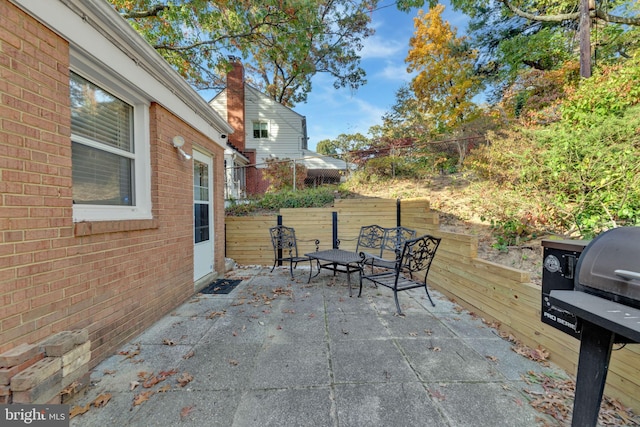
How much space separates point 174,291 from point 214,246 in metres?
1.59

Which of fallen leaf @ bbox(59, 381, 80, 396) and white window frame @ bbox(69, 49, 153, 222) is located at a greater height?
white window frame @ bbox(69, 49, 153, 222)

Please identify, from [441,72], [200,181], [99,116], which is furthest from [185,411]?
[441,72]

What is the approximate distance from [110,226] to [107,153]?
2.76 feet

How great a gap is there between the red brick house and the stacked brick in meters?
0.11

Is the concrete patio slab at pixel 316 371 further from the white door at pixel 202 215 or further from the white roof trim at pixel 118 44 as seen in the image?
the white roof trim at pixel 118 44

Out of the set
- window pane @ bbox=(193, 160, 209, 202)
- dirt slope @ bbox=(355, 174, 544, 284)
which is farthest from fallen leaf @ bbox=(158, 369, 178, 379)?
dirt slope @ bbox=(355, 174, 544, 284)

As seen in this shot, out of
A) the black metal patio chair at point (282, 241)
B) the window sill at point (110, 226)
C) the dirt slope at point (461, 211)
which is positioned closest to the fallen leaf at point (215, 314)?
the window sill at point (110, 226)

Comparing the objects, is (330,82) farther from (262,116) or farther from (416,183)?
(416,183)

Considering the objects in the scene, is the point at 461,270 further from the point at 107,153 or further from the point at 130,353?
the point at 107,153

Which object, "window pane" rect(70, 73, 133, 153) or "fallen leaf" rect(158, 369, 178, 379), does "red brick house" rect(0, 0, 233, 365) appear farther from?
"fallen leaf" rect(158, 369, 178, 379)

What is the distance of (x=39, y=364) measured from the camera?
1634 mm

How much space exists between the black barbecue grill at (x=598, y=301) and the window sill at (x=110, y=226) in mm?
3370

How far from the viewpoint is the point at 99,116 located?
103 inches

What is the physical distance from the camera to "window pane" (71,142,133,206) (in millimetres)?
2320
